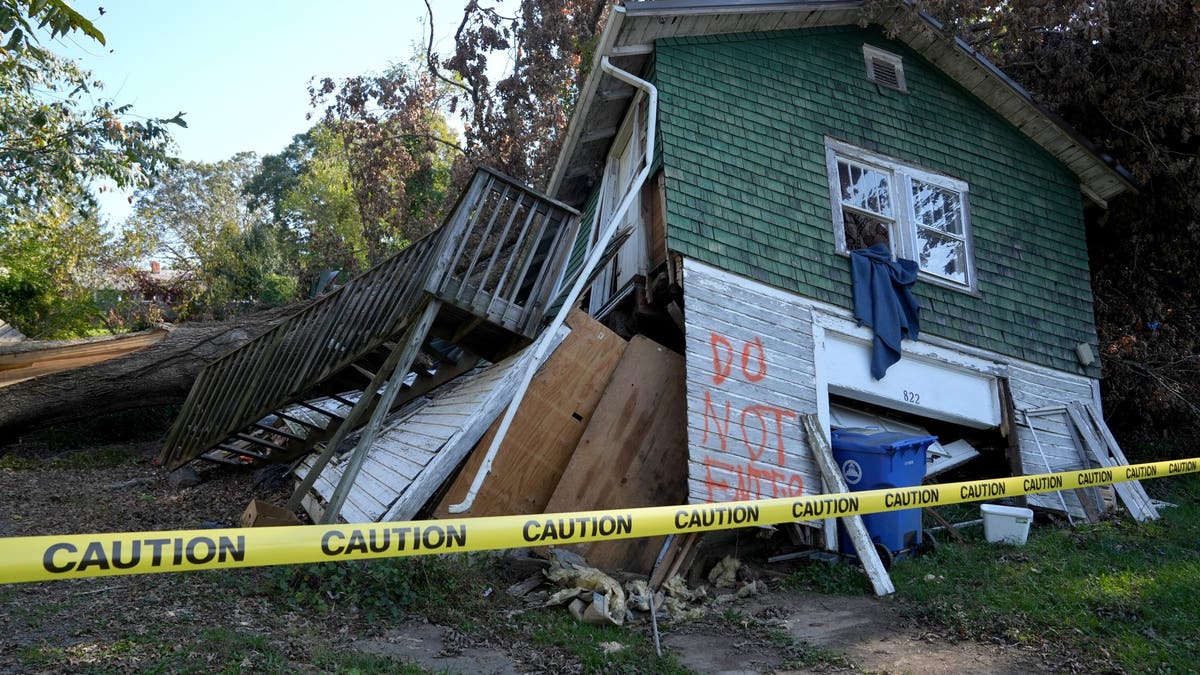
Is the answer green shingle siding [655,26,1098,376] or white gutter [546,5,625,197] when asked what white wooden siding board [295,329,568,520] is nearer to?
green shingle siding [655,26,1098,376]

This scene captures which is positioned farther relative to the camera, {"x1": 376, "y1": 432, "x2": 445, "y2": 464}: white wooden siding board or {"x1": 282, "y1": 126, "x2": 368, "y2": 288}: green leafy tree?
{"x1": 282, "y1": 126, "x2": 368, "y2": 288}: green leafy tree

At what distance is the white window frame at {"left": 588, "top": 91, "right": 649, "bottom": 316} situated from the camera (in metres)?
9.44

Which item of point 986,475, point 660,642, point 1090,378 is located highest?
point 1090,378

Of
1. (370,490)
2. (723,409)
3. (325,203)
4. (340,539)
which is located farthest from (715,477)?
(325,203)

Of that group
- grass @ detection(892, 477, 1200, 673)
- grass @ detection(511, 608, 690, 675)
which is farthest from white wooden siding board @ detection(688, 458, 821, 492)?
grass @ detection(511, 608, 690, 675)

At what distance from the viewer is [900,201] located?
9.73 m

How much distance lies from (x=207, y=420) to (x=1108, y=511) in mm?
10561

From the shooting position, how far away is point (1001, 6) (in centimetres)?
1205

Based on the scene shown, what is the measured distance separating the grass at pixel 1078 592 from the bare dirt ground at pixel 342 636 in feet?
1.05

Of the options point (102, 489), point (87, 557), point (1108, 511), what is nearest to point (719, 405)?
point (1108, 511)

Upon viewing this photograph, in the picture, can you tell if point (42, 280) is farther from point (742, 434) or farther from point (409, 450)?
point (742, 434)

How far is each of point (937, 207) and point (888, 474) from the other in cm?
395

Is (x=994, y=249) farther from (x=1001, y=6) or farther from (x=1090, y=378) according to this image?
(x=1001, y=6)

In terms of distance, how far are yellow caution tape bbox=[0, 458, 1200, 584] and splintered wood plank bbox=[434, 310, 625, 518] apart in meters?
3.13
